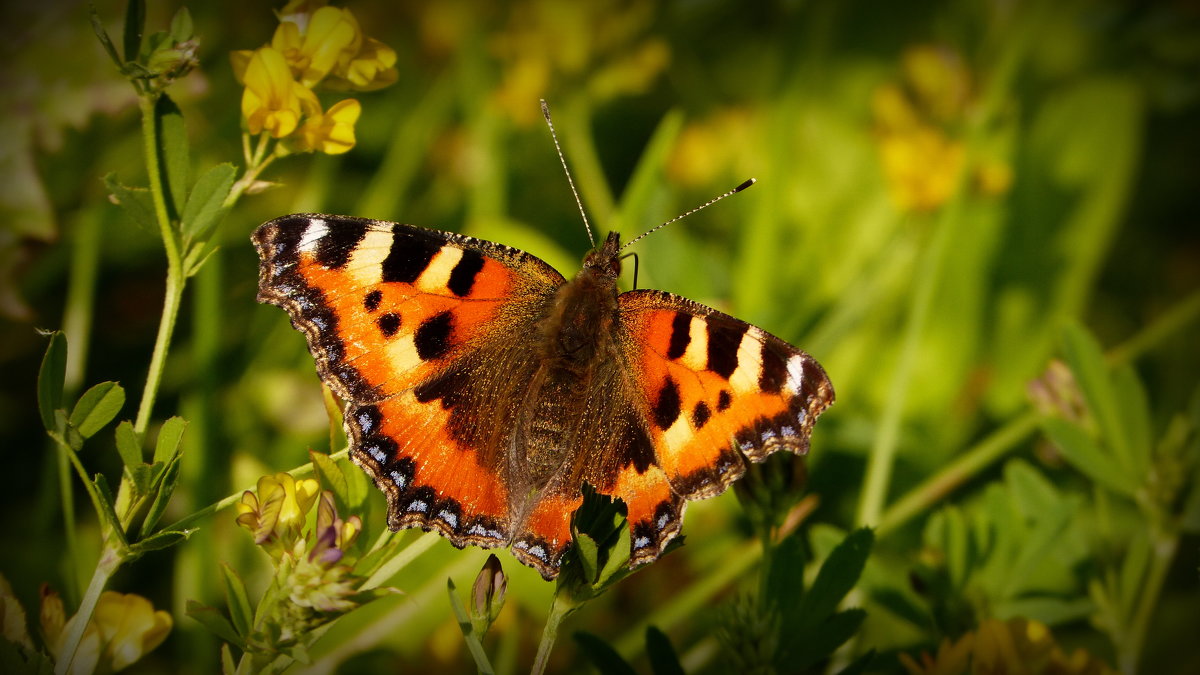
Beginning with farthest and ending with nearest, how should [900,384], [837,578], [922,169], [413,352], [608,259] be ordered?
[922,169]
[900,384]
[608,259]
[413,352]
[837,578]

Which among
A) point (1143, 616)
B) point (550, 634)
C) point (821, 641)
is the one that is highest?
point (550, 634)

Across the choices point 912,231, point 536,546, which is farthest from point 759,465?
point 912,231

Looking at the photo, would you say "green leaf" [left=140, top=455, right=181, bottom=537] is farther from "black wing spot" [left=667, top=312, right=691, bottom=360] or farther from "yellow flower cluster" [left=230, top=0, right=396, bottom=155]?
"black wing spot" [left=667, top=312, right=691, bottom=360]

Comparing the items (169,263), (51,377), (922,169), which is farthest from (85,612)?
(922,169)

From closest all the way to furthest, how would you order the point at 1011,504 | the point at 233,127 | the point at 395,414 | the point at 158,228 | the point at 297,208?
the point at 158,228 → the point at 395,414 → the point at 1011,504 → the point at 233,127 → the point at 297,208

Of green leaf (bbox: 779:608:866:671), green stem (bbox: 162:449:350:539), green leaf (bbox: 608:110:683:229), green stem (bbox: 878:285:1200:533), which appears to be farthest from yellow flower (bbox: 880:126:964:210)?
green stem (bbox: 162:449:350:539)

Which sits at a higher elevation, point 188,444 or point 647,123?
point 647,123

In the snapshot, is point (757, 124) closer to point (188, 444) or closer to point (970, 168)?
point (970, 168)

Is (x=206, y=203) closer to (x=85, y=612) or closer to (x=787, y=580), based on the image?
(x=85, y=612)
